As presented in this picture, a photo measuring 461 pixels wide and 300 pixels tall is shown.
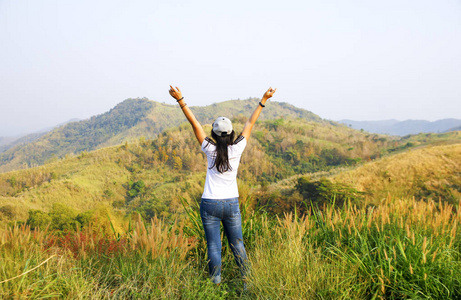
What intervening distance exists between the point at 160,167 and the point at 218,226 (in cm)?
5501

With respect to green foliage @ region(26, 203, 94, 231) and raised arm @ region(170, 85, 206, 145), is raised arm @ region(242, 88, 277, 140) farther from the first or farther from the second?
green foliage @ region(26, 203, 94, 231)

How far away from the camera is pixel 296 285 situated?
2508mm

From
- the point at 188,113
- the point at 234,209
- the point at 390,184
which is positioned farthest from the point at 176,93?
the point at 390,184

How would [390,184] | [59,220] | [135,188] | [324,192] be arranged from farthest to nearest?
[135,188] → [390,184] → [59,220] → [324,192]

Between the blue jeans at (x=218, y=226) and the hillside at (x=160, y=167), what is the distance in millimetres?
35412

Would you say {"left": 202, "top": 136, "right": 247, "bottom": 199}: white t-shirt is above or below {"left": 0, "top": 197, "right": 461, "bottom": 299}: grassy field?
above

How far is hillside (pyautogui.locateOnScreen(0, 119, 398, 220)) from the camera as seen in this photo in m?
43.0

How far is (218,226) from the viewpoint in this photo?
298 centimetres

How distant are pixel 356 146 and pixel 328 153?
719 centimetres

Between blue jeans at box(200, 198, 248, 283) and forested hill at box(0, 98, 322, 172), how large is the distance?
126 metres

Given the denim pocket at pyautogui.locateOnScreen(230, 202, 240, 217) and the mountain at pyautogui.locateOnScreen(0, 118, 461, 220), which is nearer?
the denim pocket at pyautogui.locateOnScreen(230, 202, 240, 217)

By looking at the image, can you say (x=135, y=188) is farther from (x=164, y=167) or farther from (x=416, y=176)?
(x=416, y=176)

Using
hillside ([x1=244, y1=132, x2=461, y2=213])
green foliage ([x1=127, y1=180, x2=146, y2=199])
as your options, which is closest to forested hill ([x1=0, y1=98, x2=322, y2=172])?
green foliage ([x1=127, y1=180, x2=146, y2=199])

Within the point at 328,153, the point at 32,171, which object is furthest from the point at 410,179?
the point at 32,171
